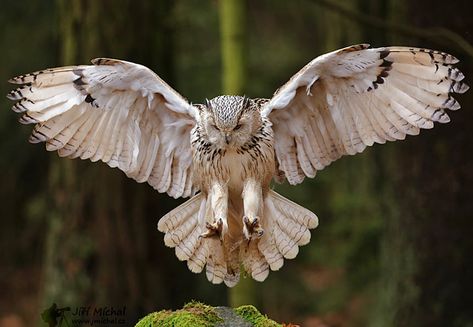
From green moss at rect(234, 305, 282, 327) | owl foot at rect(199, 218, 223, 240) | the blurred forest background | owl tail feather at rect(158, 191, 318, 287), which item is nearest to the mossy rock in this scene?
green moss at rect(234, 305, 282, 327)

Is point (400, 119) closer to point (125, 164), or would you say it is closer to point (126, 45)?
point (125, 164)

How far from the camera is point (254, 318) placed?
5684 mm

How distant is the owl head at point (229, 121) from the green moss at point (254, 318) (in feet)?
4.23

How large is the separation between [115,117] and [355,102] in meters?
1.67

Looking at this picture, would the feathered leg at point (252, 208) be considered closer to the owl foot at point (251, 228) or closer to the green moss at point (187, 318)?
the owl foot at point (251, 228)

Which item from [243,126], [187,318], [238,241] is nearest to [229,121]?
[243,126]

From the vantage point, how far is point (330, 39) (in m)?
14.2

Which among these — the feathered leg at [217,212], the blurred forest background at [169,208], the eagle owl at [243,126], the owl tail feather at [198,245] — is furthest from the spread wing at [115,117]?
the blurred forest background at [169,208]

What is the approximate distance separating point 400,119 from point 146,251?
3.52 metres

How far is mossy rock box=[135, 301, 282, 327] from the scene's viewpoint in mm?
5480

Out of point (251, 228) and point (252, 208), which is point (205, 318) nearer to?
point (251, 228)

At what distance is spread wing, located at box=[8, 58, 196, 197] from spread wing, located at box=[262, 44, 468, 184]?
711mm

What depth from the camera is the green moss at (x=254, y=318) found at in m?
5.61

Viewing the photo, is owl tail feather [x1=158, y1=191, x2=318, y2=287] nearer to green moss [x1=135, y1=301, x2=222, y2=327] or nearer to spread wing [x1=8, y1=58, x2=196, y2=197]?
spread wing [x1=8, y1=58, x2=196, y2=197]
